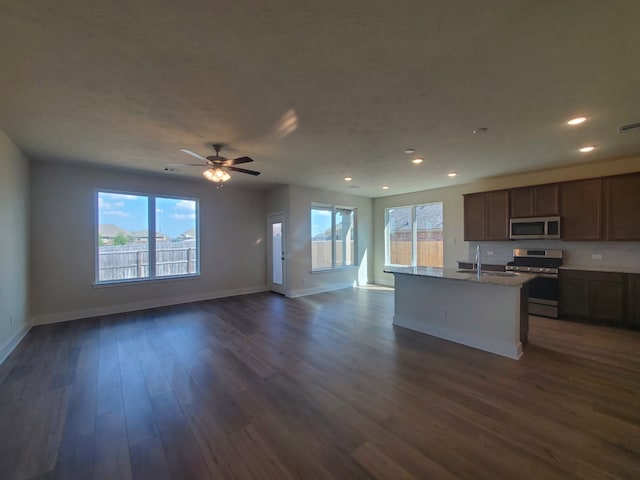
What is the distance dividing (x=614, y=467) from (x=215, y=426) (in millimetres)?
2658

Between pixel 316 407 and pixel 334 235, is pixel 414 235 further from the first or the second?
pixel 316 407

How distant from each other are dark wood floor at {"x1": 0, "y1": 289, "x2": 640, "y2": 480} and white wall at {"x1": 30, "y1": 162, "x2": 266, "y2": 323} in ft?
3.29

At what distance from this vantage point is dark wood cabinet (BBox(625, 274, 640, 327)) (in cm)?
397

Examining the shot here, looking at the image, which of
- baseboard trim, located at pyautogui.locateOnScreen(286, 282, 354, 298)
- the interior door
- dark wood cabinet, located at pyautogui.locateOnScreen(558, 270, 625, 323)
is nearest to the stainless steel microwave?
dark wood cabinet, located at pyautogui.locateOnScreen(558, 270, 625, 323)

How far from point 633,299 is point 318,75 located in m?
5.54

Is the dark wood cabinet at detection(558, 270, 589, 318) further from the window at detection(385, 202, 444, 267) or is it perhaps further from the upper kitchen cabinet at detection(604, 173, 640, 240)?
the window at detection(385, 202, 444, 267)

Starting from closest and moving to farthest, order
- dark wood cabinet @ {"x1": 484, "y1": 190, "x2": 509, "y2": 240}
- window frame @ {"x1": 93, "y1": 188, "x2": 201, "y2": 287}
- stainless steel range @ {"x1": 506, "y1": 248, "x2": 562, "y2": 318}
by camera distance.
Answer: stainless steel range @ {"x1": 506, "y1": 248, "x2": 562, "y2": 318} → window frame @ {"x1": 93, "y1": 188, "x2": 201, "y2": 287} → dark wood cabinet @ {"x1": 484, "y1": 190, "x2": 509, "y2": 240}

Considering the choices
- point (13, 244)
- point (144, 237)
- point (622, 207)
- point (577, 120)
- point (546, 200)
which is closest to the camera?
point (577, 120)

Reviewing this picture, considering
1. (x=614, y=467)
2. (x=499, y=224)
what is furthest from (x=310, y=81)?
(x=499, y=224)

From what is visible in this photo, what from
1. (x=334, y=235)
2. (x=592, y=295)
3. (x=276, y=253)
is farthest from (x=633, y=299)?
(x=276, y=253)

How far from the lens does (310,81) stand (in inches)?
87.8

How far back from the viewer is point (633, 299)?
400cm

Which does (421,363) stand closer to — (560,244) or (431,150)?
(431,150)

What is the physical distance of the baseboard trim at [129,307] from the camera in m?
4.57
